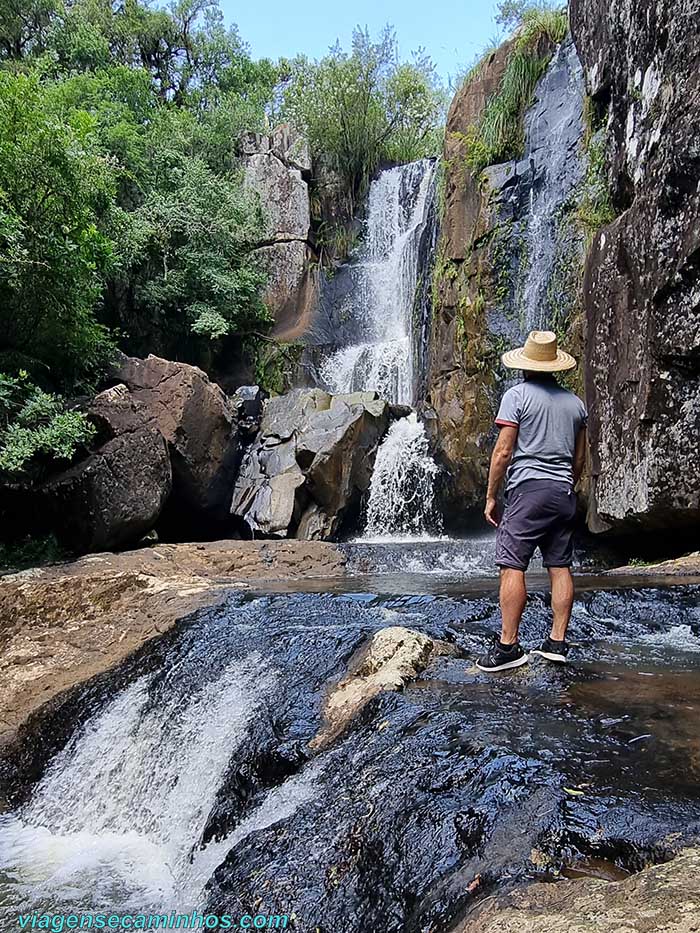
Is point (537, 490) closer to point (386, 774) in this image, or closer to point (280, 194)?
point (386, 774)

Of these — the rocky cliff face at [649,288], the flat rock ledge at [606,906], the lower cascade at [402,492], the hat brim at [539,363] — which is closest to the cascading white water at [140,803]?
the flat rock ledge at [606,906]

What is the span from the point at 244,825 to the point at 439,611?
2839 millimetres

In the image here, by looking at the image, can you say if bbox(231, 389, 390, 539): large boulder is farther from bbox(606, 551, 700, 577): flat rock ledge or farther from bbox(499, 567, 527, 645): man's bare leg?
bbox(499, 567, 527, 645): man's bare leg

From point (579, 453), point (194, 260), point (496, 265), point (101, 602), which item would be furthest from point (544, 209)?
point (101, 602)

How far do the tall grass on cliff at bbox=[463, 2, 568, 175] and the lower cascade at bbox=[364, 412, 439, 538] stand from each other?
5.47 meters

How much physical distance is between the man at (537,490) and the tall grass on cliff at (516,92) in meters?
9.92

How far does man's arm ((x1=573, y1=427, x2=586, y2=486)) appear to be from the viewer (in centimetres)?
400

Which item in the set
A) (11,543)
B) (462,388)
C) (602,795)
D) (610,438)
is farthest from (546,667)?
(462,388)

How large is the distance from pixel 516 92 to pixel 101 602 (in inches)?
451

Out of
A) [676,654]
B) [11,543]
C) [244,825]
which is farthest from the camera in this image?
[11,543]

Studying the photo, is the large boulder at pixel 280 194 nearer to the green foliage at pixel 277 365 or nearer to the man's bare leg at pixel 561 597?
the green foliage at pixel 277 365

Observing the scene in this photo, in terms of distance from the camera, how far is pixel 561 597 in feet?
12.9

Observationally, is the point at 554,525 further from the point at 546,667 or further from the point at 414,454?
the point at 414,454

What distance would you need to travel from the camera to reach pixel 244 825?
3.35m
